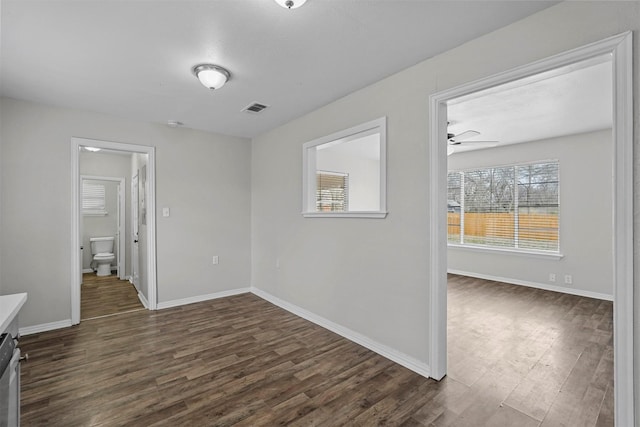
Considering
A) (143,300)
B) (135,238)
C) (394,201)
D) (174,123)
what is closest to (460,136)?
(394,201)

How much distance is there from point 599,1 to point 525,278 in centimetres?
485

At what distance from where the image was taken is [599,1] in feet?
5.23

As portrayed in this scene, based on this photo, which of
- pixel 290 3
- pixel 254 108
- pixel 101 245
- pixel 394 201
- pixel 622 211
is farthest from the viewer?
pixel 101 245

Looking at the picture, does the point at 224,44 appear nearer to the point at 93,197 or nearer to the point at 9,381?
the point at 9,381

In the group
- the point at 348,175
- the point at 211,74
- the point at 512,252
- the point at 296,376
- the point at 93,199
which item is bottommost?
the point at 296,376

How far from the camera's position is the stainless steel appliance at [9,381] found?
1022 mm

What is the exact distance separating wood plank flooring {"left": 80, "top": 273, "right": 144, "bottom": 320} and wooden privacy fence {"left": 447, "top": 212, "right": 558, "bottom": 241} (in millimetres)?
6110

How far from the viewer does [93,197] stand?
21.4ft

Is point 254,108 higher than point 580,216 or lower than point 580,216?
higher

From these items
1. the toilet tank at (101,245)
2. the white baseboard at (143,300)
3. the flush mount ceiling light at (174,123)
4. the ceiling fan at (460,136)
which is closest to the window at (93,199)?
the toilet tank at (101,245)

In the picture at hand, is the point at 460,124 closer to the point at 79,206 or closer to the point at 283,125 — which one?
the point at 283,125

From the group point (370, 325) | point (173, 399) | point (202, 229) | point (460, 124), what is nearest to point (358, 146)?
point (460, 124)

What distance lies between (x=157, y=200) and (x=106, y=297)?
6.45ft

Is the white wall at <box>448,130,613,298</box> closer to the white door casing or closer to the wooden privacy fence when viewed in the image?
the wooden privacy fence
